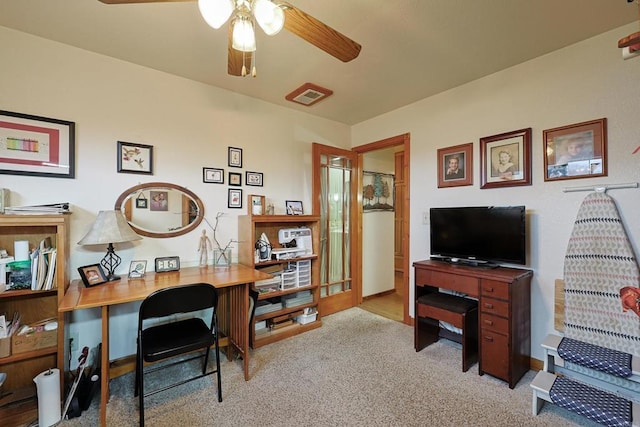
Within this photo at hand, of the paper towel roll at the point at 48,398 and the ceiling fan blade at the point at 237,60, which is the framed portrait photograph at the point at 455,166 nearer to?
the ceiling fan blade at the point at 237,60

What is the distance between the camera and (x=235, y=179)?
2969mm

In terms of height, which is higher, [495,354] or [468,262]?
[468,262]

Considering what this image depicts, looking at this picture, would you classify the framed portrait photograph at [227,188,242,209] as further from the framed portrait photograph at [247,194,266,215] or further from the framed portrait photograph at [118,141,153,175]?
the framed portrait photograph at [118,141,153,175]

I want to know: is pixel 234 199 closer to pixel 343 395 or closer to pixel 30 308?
pixel 30 308

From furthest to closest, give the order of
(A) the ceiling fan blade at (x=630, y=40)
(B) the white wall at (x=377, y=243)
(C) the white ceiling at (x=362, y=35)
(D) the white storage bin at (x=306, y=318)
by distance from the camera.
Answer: (B) the white wall at (x=377, y=243)
(D) the white storage bin at (x=306, y=318)
(C) the white ceiling at (x=362, y=35)
(A) the ceiling fan blade at (x=630, y=40)

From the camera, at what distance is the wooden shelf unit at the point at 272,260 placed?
2734 millimetres

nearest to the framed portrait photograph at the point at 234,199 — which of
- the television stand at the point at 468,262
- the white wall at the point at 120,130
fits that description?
the white wall at the point at 120,130

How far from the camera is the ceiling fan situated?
1.16 m

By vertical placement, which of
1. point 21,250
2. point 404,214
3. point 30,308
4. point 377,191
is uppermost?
point 377,191

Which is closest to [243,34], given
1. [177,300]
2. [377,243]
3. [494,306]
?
[177,300]

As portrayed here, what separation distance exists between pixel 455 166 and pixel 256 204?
2.07 metres

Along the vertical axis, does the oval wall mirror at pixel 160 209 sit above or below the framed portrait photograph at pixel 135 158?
below

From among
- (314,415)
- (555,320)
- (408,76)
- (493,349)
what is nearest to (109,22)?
A: (408,76)

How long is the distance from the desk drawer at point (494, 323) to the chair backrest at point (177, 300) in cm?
203
